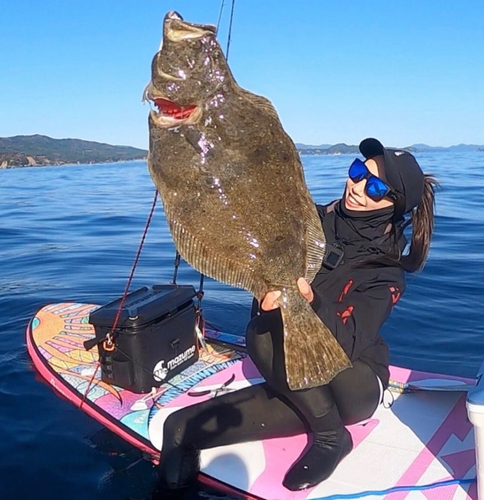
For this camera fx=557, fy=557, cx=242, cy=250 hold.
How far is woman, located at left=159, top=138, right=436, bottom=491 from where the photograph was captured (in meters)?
3.26

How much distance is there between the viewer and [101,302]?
25.1 ft

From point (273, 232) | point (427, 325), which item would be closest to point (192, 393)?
point (273, 232)

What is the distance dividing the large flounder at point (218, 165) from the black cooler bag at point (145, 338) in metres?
1.86

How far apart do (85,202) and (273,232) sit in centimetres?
1896

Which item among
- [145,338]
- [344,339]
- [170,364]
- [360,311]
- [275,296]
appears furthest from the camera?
[170,364]

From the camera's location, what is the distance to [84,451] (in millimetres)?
4027

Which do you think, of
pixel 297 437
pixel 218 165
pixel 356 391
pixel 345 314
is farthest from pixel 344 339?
pixel 218 165

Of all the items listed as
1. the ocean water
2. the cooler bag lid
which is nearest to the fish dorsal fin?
the ocean water

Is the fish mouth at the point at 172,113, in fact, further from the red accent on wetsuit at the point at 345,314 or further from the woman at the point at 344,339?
the red accent on wetsuit at the point at 345,314

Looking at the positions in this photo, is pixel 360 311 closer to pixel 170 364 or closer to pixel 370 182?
pixel 370 182

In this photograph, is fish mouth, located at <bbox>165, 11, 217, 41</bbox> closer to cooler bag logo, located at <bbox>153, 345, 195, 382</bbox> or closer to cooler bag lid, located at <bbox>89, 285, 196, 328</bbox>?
cooler bag lid, located at <bbox>89, 285, 196, 328</bbox>

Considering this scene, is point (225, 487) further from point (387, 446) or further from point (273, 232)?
point (273, 232)

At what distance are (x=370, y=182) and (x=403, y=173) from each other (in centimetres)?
19

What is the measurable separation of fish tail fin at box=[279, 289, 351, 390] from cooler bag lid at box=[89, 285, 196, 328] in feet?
6.03
